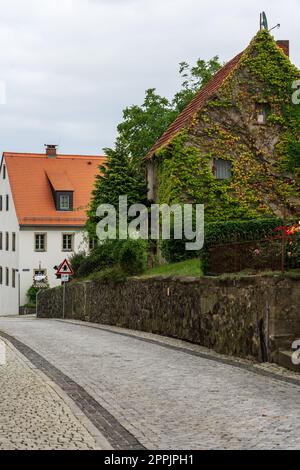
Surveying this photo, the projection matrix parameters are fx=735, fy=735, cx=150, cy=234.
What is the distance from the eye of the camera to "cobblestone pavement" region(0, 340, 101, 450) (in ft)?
25.0

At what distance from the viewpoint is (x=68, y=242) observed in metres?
55.8

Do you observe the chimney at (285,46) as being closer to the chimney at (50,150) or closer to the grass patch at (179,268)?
the grass patch at (179,268)

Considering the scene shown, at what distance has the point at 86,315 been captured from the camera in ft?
100

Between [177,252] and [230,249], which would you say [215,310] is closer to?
[230,249]

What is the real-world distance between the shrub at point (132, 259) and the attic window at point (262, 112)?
9.27m

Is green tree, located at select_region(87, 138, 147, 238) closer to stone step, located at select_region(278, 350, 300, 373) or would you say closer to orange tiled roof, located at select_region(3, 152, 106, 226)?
orange tiled roof, located at select_region(3, 152, 106, 226)

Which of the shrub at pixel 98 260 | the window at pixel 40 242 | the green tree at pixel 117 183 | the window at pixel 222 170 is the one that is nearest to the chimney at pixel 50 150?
the window at pixel 40 242

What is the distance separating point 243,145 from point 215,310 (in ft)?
52.9

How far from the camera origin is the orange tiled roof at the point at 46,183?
55344 mm

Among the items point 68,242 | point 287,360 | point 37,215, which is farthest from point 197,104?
point 68,242
